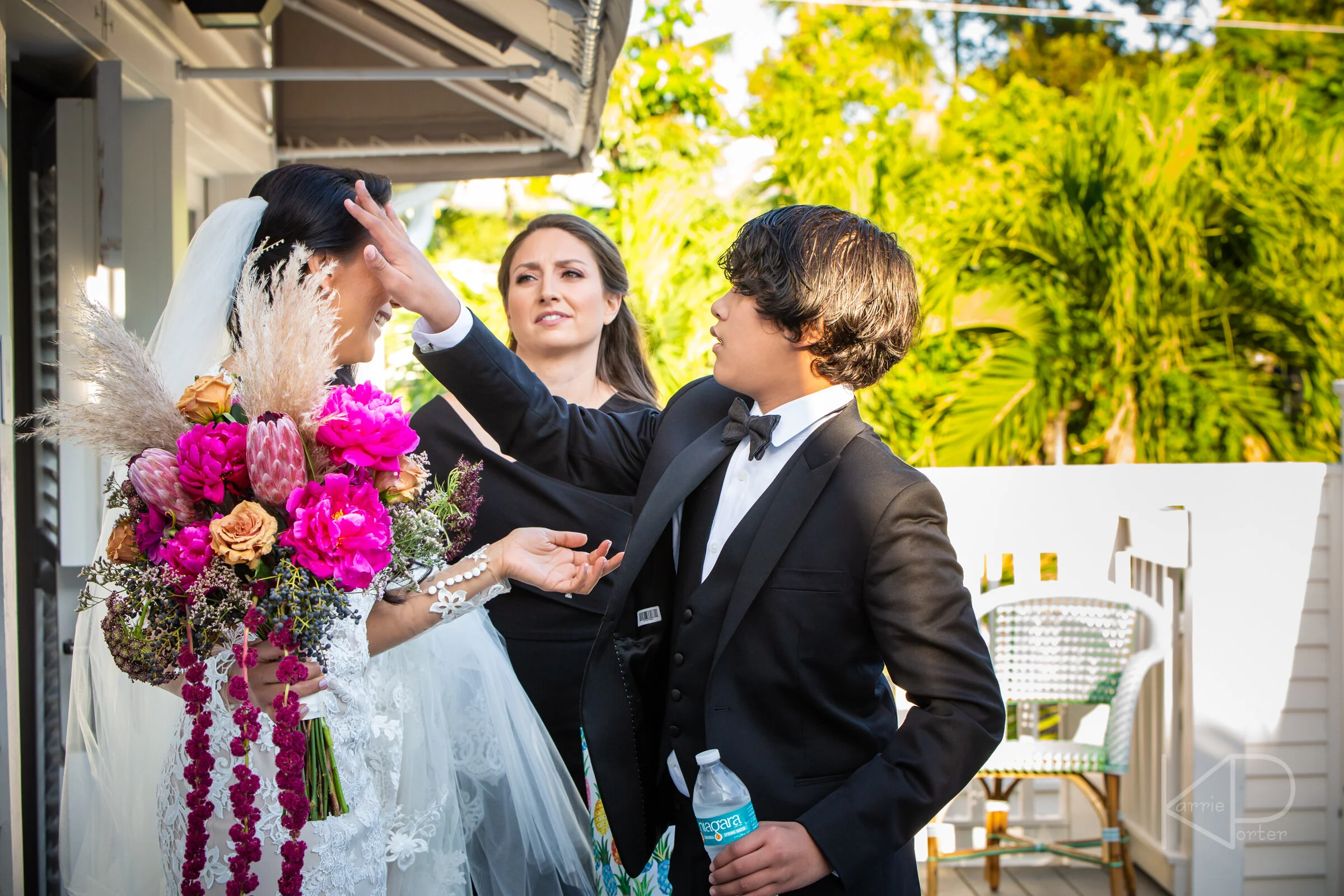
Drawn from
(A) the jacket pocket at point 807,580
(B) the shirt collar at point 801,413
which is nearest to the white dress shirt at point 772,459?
(B) the shirt collar at point 801,413

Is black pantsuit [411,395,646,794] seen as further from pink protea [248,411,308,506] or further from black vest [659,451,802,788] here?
pink protea [248,411,308,506]

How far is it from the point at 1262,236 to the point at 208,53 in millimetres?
7791

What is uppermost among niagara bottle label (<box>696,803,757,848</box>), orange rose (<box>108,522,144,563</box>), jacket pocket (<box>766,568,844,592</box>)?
orange rose (<box>108,522,144,563</box>)

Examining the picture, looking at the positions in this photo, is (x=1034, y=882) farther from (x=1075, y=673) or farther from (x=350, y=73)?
(x=350, y=73)

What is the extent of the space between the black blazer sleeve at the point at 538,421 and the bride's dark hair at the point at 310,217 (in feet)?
1.04

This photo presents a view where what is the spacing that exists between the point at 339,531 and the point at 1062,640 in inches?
113

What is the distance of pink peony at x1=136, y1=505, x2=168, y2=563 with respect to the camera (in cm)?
159

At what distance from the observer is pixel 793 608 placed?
170 cm

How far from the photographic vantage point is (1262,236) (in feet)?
27.5

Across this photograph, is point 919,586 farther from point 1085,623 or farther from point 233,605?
point 1085,623

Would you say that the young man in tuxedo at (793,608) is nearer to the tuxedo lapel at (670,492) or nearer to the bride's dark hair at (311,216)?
the tuxedo lapel at (670,492)

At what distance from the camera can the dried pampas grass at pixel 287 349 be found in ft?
5.01

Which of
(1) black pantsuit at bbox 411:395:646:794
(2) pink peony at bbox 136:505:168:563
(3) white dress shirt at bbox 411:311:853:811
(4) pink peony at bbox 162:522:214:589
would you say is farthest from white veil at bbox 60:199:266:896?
(3) white dress shirt at bbox 411:311:853:811

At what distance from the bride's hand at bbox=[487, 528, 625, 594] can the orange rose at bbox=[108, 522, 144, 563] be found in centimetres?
56
